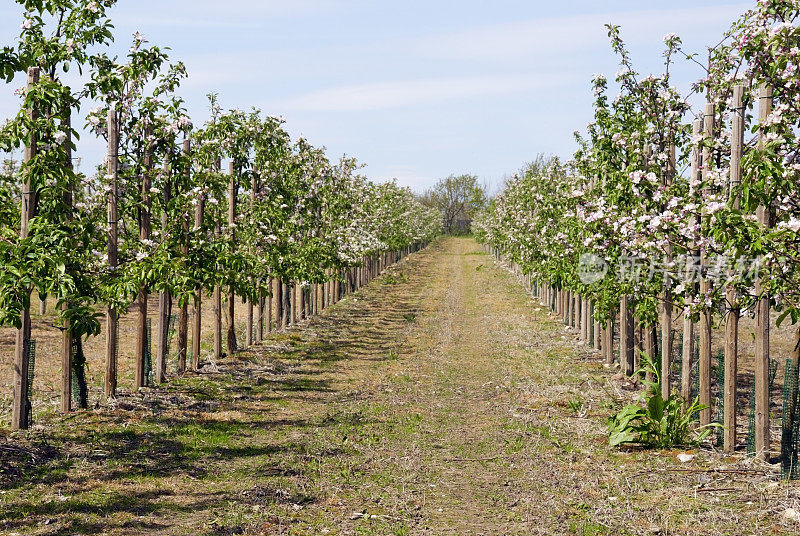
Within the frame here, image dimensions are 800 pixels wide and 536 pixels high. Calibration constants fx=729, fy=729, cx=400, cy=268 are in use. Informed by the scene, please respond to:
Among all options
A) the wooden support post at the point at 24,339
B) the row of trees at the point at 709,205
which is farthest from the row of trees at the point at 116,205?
the row of trees at the point at 709,205

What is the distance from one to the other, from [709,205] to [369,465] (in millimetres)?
5102

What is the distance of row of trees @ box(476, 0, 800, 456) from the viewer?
7.24 metres

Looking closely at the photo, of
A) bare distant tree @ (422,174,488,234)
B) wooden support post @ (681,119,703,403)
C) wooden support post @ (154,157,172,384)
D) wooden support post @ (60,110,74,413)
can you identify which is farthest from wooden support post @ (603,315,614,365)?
bare distant tree @ (422,174,488,234)

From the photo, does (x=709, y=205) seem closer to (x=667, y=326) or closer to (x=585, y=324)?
(x=667, y=326)

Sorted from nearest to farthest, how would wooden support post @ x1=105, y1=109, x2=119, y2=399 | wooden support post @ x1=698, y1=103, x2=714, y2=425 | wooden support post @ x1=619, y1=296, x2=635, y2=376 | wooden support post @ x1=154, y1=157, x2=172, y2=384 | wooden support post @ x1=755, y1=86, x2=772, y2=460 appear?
wooden support post @ x1=755, y1=86, x2=772, y2=460
wooden support post @ x1=698, y1=103, x2=714, y2=425
wooden support post @ x1=105, y1=109, x2=119, y2=399
wooden support post @ x1=154, y1=157, x2=172, y2=384
wooden support post @ x1=619, y1=296, x2=635, y2=376

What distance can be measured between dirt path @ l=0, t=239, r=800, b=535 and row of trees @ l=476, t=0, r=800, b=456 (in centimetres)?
A: 173

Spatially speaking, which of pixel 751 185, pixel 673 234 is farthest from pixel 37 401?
pixel 751 185

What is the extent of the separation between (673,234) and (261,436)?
637cm

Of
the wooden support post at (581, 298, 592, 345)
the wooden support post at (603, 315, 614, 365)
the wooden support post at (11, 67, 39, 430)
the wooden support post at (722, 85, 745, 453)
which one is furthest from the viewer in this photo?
the wooden support post at (581, 298, 592, 345)

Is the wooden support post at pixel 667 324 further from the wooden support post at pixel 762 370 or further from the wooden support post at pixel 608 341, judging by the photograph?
the wooden support post at pixel 608 341

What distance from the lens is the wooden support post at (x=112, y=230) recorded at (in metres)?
11.4

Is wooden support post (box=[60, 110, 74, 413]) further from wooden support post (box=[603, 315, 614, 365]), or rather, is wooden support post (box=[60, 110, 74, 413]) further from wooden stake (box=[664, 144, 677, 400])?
wooden support post (box=[603, 315, 614, 365])

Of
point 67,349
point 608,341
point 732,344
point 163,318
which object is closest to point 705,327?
point 732,344

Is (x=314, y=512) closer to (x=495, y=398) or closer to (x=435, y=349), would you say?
(x=495, y=398)
